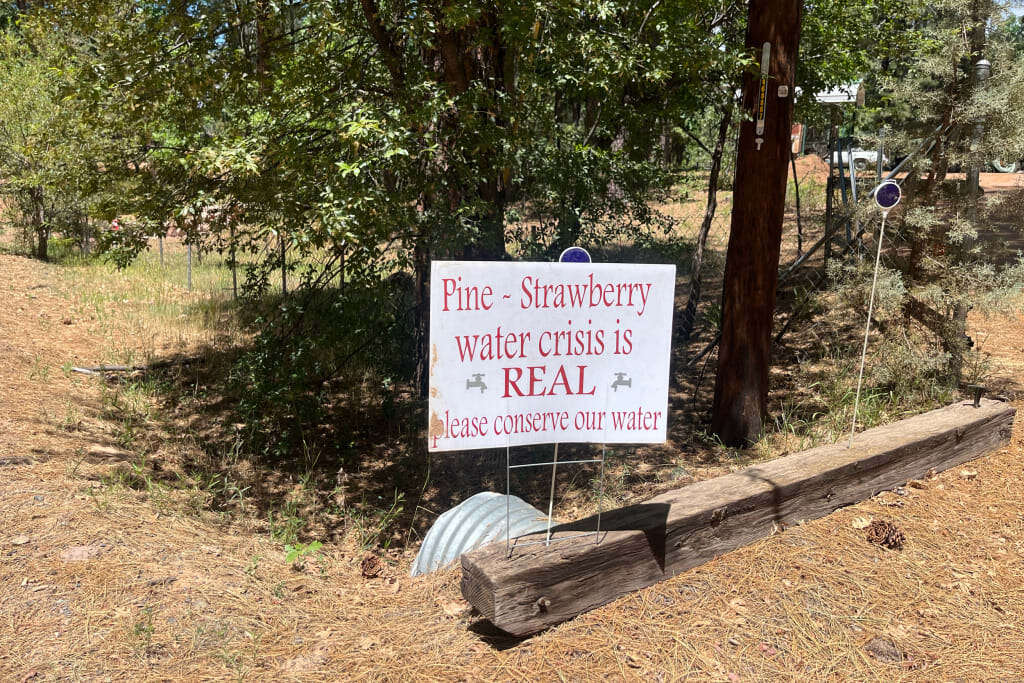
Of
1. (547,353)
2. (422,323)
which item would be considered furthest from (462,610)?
(422,323)

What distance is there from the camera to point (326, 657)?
3238 mm

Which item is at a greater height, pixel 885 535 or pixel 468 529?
pixel 885 535

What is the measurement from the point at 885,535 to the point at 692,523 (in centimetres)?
115

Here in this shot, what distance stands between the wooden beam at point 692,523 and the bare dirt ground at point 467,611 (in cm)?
9

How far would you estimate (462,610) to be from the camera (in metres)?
3.54

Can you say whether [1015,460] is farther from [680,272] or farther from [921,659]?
[680,272]

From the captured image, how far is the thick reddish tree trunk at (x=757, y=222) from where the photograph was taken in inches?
246

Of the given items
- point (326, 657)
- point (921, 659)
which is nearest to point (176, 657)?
point (326, 657)

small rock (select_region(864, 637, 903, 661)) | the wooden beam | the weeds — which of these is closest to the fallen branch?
the weeds

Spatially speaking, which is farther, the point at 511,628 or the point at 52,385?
the point at 52,385

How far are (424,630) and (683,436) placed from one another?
440cm

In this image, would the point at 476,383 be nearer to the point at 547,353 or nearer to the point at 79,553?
the point at 547,353

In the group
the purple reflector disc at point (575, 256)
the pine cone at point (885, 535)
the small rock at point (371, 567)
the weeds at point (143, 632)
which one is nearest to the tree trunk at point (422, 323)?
the small rock at point (371, 567)

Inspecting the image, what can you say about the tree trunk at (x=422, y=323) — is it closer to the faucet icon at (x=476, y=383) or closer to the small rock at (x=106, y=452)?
the small rock at (x=106, y=452)
